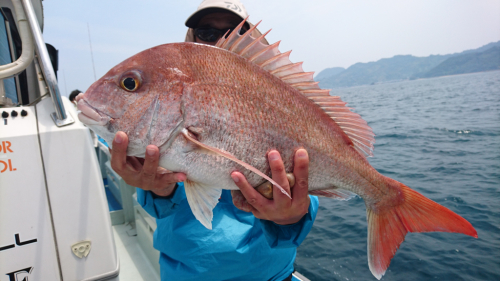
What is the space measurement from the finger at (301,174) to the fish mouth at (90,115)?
994 millimetres

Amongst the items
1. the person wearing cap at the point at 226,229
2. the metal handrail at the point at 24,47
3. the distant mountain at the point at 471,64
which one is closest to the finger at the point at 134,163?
the person wearing cap at the point at 226,229

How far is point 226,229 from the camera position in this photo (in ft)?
6.41

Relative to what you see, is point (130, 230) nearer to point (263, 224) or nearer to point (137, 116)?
point (263, 224)

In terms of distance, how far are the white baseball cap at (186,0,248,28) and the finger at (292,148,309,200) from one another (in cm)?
160

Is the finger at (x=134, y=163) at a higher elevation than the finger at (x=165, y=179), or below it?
higher

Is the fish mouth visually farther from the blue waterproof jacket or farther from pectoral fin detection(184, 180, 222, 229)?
the blue waterproof jacket

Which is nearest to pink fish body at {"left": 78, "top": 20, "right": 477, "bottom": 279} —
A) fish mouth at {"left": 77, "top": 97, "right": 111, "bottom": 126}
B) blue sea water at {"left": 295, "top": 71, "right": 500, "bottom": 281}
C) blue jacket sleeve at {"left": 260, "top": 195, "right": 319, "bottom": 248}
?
fish mouth at {"left": 77, "top": 97, "right": 111, "bottom": 126}

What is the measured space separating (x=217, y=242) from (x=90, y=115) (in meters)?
1.18

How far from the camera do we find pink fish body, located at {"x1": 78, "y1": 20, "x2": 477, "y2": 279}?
1.31 meters

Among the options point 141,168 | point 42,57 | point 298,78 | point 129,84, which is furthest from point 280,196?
point 42,57

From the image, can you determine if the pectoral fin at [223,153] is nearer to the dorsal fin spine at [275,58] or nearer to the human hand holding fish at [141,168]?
the human hand holding fish at [141,168]

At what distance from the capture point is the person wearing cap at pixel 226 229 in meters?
1.57

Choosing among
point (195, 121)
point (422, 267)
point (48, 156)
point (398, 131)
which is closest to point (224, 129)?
point (195, 121)

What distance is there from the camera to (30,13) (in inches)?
69.0
